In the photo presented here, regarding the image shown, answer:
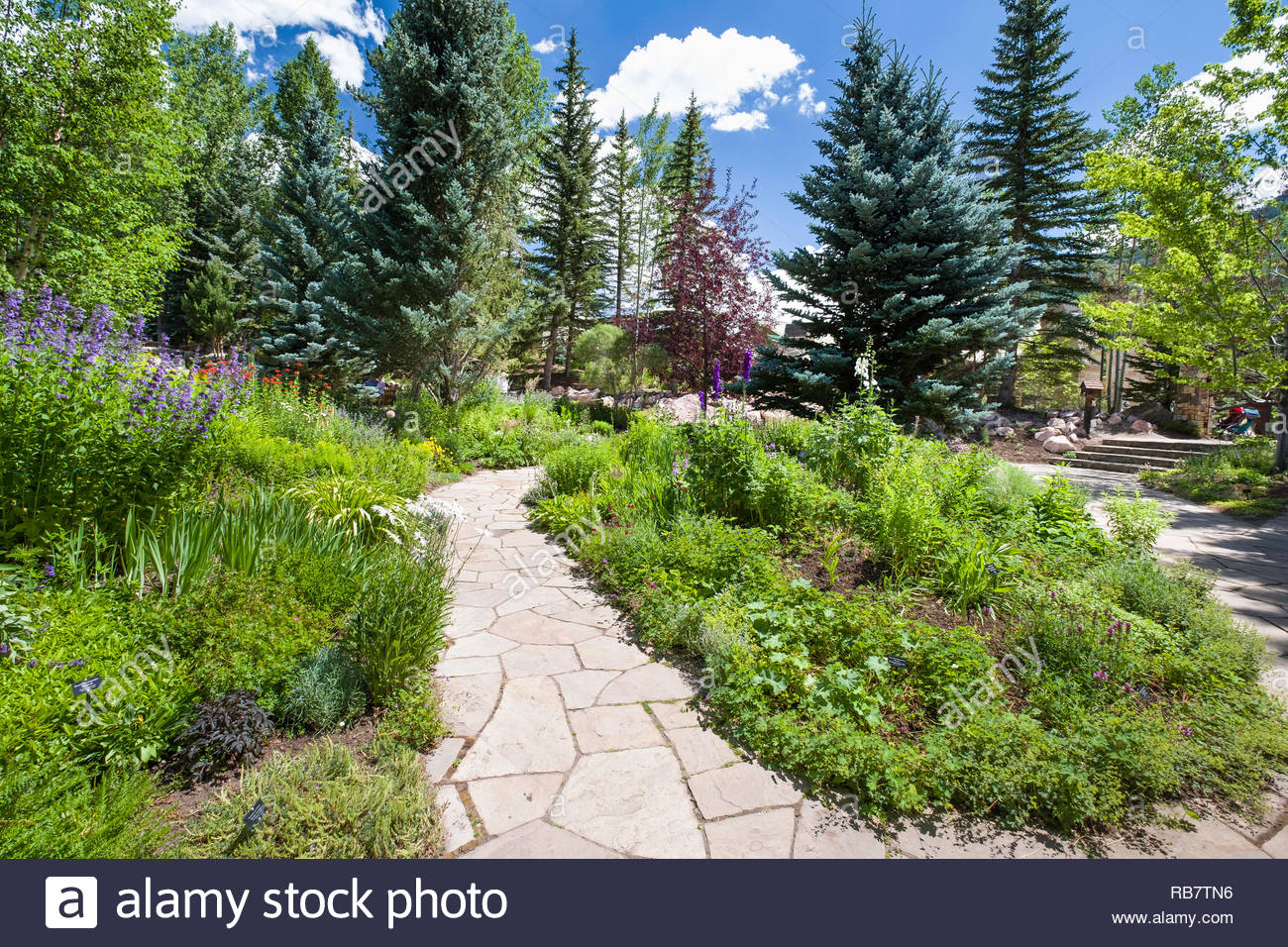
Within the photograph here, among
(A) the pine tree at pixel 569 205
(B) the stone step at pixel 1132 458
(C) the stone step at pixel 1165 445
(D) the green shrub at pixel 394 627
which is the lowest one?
(D) the green shrub at pixel 394 627

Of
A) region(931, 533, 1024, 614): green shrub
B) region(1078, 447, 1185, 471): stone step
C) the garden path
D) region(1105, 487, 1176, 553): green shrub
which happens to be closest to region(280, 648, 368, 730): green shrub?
region(931, 533, 1024, 614): green shrub

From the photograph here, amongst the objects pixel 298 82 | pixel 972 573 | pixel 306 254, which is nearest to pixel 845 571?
pixel 972 573

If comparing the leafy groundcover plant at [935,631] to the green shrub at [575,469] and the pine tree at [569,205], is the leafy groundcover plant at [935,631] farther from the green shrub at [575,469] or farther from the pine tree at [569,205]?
the pine tree at [569,205]

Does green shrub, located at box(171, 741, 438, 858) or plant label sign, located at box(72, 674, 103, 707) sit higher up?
plant label sign, located at box(72, 674, 103, 707)

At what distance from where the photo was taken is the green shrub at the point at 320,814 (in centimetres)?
186

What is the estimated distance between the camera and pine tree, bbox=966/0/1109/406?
50.2ft

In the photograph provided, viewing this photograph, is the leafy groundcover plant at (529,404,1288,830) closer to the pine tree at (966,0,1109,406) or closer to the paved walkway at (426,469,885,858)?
the paved walkway at (426,469,885,858)

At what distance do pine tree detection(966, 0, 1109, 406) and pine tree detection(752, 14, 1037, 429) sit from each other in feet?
27.4

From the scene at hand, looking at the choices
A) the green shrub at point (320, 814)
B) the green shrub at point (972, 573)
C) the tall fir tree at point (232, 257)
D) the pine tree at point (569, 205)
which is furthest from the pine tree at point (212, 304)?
the green shrub at point (972, 573)

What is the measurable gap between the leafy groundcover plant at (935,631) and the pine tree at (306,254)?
483 inches
